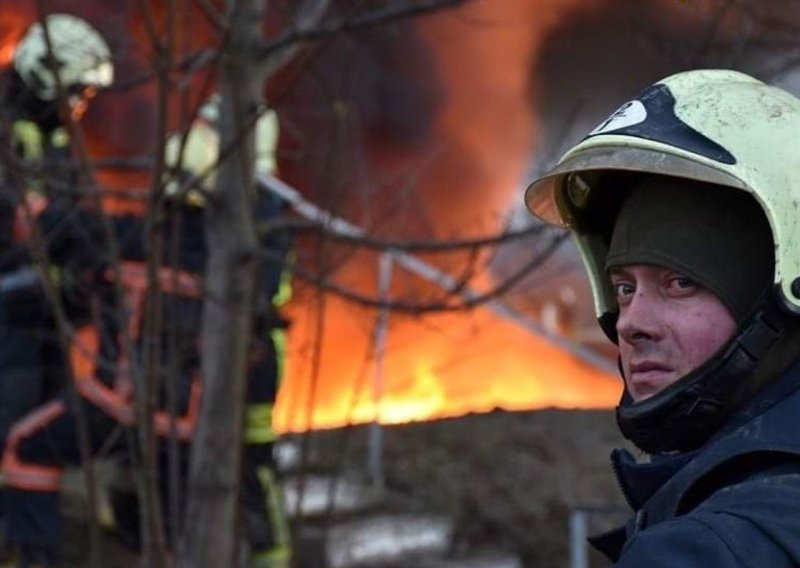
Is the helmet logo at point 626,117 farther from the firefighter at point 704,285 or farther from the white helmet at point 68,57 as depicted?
the white helmet at point 68,57

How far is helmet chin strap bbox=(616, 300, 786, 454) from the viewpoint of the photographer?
1644 mm

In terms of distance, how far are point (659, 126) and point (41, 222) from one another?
4.06 meters

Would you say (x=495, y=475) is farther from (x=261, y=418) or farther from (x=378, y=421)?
(x=261, y=418)

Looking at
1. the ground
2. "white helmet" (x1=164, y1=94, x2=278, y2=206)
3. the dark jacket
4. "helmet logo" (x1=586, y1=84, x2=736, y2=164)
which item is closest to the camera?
the dark jacket

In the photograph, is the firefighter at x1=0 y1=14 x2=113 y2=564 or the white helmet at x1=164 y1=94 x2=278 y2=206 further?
the white helmet at x1=164 y1=94 x2=278 y2=206

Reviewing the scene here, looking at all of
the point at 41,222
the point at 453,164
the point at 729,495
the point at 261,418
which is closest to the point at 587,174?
the point at 729,495

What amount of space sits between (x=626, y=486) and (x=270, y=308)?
3217 mm

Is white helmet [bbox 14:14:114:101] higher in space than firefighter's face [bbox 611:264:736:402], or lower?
lower

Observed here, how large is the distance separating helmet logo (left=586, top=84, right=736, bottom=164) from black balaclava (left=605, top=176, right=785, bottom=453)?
6 centimetres

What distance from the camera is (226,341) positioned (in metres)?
4.03

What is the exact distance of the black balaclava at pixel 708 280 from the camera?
165cm

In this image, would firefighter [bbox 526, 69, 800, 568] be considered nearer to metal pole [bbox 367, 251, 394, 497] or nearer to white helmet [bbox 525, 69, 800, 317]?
white helmet [bbox 525, 69, 800, 317]

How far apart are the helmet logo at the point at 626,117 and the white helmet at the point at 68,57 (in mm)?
3077

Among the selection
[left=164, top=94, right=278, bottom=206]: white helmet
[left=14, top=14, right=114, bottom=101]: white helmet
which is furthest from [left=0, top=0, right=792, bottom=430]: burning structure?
[left=14, top=14, right=114, bottom=101]: white helmet
